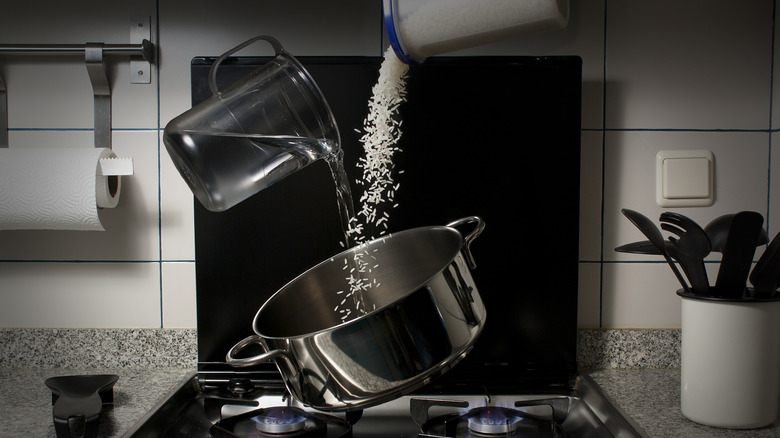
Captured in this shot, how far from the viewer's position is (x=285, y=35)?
3.03 ft

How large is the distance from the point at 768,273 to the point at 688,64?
42cm

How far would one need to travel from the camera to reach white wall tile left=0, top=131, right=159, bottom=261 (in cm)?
94

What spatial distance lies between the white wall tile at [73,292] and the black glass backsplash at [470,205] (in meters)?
0.13

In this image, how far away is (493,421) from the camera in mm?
729

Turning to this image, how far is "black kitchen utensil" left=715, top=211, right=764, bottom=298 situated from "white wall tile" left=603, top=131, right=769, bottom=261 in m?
0.25

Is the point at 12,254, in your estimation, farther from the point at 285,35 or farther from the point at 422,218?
the point at 422,218

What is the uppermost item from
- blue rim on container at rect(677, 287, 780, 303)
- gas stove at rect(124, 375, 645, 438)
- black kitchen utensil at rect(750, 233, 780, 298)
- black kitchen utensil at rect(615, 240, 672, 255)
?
black kitchen utensil at rect(615, 240, 672, 255)

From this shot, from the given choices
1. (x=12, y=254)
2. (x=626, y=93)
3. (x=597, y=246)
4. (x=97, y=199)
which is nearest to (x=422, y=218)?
(x=597, y=246)

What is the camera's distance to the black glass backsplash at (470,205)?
89 centimetres

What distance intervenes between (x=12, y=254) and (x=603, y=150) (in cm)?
105

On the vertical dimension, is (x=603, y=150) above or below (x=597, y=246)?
above

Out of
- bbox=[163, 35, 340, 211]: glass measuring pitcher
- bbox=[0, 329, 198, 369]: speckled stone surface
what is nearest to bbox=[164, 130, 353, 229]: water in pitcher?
bbox=[163, 35, 340, 211]: glass measuring pitcher

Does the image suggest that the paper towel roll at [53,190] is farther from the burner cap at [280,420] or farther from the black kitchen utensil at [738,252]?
the black kitchen utensil at [738,252]

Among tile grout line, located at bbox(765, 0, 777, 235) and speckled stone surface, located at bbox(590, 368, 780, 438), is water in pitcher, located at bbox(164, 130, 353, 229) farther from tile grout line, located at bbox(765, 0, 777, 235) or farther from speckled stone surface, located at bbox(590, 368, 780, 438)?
tile grout line, located at bbox(765, 0, 777, 235)
